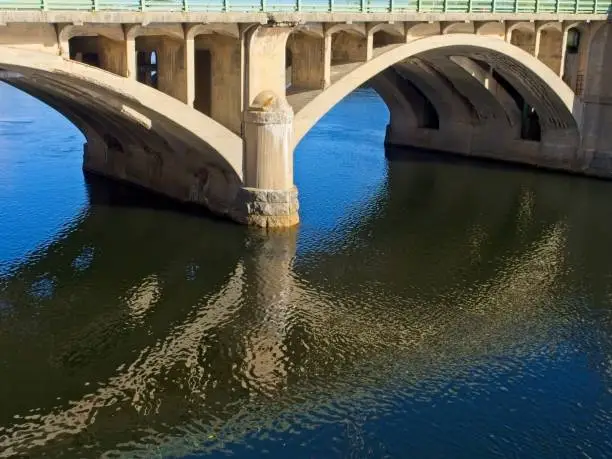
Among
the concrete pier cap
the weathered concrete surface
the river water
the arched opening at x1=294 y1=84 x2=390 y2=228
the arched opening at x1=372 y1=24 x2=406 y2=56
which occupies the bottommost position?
the river water

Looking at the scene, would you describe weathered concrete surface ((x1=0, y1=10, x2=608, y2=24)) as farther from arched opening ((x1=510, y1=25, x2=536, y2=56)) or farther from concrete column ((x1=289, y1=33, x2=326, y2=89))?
arched opening ((x1=510, y1=25, x2=536, y2=56))

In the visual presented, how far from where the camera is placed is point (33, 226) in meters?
30.5

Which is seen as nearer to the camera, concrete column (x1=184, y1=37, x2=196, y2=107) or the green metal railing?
the green metal railing

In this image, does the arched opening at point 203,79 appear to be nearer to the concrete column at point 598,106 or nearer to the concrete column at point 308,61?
the concrete column at point 308,61

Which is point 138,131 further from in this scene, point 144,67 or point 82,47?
point 82,47

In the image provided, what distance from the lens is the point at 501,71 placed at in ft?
137

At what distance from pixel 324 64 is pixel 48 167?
1923 cm

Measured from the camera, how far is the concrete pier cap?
92.8 ft

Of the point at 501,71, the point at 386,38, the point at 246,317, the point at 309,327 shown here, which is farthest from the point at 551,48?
the point at 246,317

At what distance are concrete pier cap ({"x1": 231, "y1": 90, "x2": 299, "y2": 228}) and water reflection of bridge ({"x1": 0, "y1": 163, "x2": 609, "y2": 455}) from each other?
97 centimetres

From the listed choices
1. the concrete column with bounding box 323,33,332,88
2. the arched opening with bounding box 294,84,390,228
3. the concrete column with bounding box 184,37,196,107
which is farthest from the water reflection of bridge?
the concrete column with bounding box 323,33,332,88

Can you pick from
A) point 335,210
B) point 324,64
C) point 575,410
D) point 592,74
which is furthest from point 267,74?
point 592,74

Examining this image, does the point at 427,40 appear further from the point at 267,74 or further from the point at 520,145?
the point at 520,145

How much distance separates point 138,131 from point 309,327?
15188 mm
